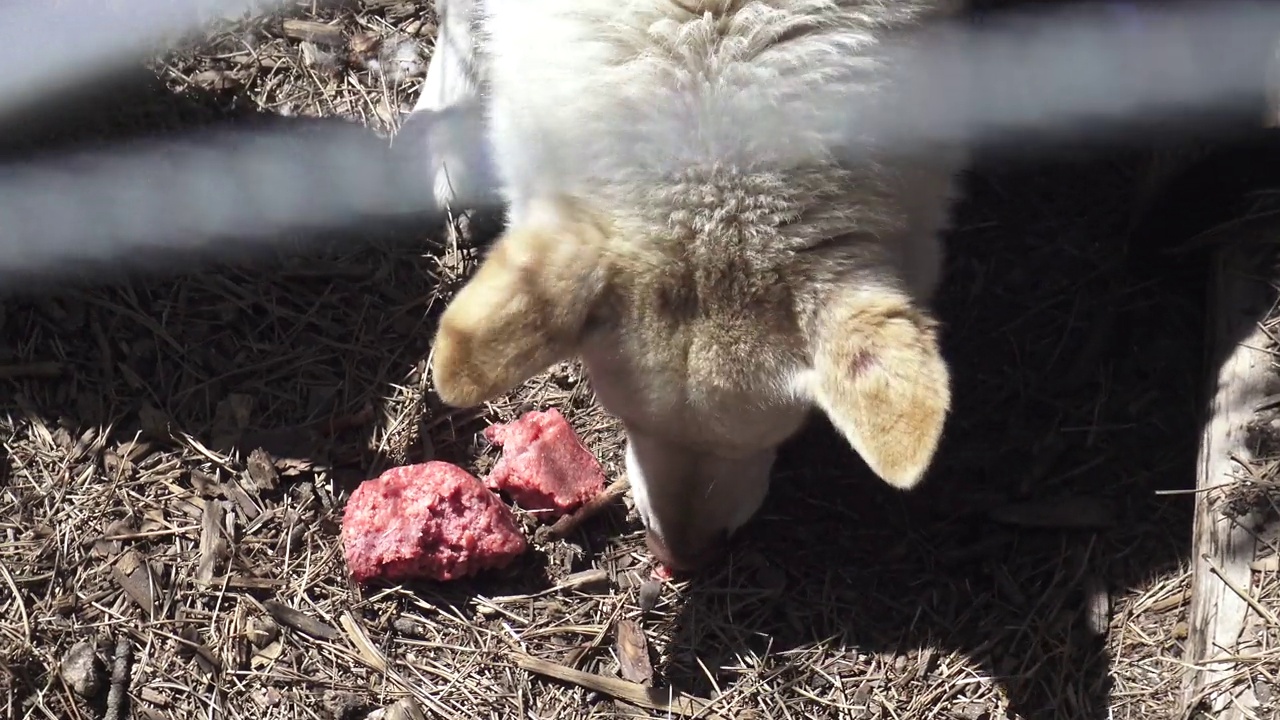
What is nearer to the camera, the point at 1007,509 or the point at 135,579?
the point at 135,579

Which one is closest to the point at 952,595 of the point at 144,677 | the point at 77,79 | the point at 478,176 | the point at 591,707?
the point at 591,707

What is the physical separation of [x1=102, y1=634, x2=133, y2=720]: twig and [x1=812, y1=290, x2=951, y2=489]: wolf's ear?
8.24ft

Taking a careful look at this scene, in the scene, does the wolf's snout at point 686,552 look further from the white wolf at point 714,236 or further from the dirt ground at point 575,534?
the white wolf at point 714,236

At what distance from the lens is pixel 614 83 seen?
2.65 meters

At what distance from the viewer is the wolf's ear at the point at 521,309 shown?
2.45 meters

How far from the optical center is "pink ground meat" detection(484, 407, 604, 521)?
378cm

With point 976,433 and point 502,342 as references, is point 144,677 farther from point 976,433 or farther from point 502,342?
point 976,433

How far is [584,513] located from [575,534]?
3.4 inches

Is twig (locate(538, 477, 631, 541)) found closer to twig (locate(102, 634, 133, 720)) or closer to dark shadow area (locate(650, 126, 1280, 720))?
dark shadow area (locate(650, 126, 1280, 720))

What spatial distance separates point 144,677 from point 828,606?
2.32 metres

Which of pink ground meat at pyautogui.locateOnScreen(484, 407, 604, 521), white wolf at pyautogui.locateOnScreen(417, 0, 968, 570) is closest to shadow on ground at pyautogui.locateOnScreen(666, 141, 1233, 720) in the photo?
pink ground meat at pyautogui.locateOnScreen(484, 407, 604, 521)

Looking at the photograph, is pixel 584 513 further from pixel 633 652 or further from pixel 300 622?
pixel 300 622

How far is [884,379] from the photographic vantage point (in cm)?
245

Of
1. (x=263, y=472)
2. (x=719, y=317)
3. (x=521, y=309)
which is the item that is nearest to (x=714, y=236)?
(x=719, y=317)
